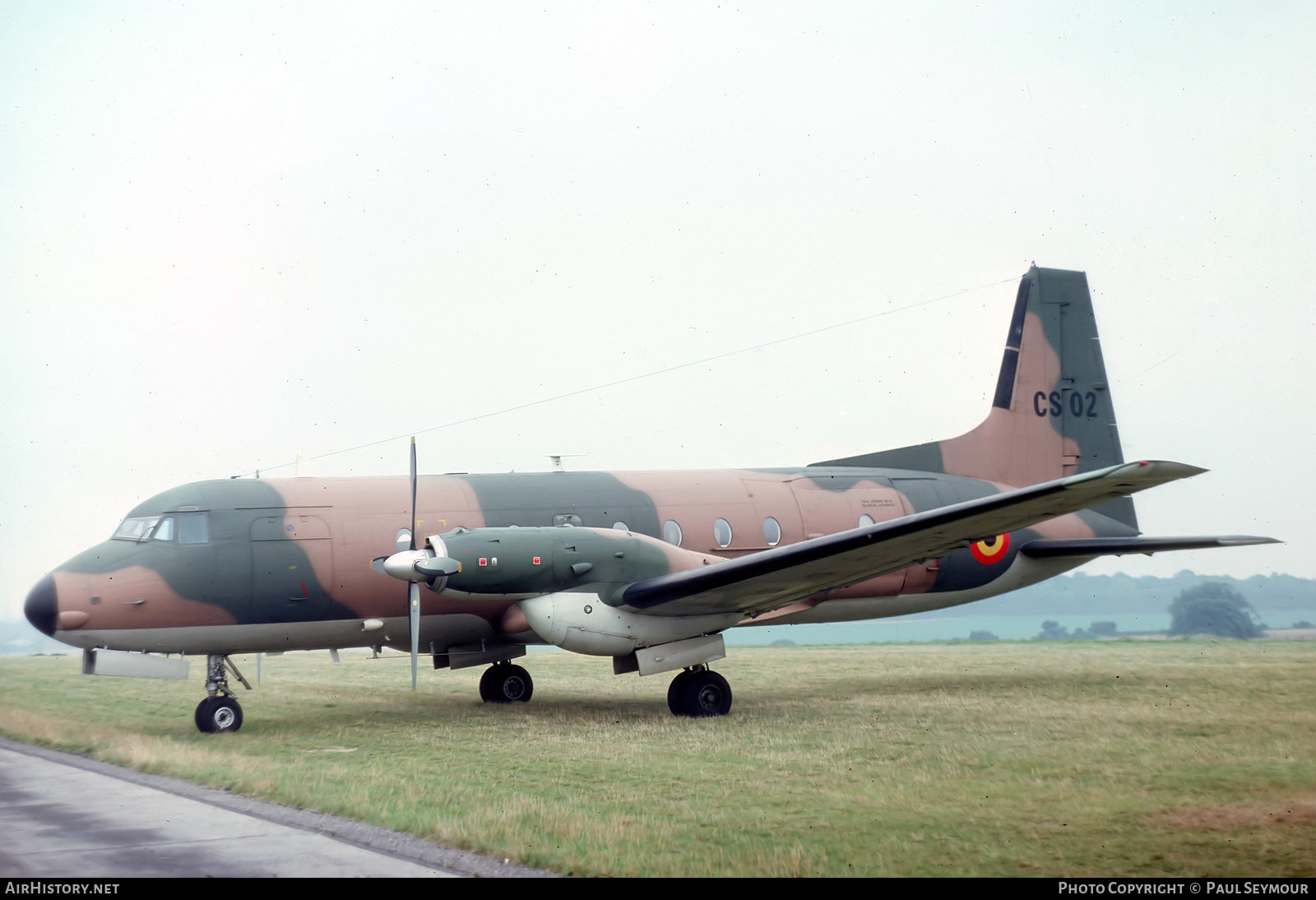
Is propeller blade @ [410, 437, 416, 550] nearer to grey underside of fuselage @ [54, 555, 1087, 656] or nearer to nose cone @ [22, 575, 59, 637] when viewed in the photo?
grey underside of fuselage @ [54, 555, 1087, 656]

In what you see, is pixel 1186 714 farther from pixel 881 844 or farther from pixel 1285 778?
pixel 881 844

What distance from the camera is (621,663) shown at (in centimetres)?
1509

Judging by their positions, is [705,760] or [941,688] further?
[941,688]

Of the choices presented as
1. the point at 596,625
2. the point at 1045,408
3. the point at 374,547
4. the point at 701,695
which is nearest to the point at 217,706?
the point at 374,547

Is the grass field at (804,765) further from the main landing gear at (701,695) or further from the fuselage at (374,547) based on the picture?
the fuselage at (374,547)

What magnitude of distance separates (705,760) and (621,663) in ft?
13.4

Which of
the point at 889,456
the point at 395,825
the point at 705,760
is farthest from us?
the point at 889,456

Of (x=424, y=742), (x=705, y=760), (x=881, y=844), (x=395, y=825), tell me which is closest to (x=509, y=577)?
(x=424, y=742)

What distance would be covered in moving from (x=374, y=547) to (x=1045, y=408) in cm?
1234

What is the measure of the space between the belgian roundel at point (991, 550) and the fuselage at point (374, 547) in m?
0.03

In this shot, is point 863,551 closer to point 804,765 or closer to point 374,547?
point 804,765

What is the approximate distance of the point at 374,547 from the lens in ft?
49.6

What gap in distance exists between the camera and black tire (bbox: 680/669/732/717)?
586 inches

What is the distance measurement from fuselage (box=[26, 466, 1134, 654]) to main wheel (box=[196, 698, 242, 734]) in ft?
2.13
